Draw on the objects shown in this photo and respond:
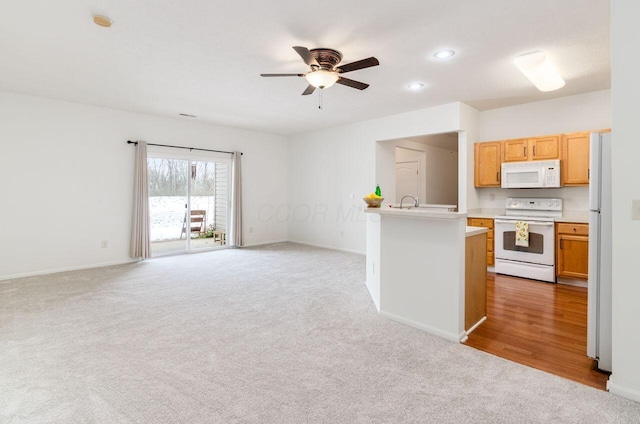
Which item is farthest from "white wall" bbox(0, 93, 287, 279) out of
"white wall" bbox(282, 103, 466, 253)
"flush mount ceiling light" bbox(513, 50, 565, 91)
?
"flush mount ceiling light" bbox(513, 50, 565, 91)

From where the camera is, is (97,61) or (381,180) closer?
(97,61)

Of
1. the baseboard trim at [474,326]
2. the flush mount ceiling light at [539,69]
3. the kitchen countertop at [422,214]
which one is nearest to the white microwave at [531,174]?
the flush mount ceiling light at [539,69]

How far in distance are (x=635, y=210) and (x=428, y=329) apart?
1.71 metres

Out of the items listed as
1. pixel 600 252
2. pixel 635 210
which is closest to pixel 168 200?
pixel 600 252

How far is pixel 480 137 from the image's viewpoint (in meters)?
5.65

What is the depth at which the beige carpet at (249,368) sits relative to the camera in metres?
1.83

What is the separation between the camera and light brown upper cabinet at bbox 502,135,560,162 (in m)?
4.71

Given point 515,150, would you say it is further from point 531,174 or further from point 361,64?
point 361,64

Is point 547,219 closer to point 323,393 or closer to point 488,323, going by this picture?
point 488,323

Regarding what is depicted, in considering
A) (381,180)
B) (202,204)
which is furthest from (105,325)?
(381,180)

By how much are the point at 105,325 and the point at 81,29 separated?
8.91 feet

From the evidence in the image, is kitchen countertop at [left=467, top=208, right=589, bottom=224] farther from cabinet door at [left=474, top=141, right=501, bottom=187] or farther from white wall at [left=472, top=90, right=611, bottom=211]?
cabinet door at [left=474, top=141, right=501, bottom=187]

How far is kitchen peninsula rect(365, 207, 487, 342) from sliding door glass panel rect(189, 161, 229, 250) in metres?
4.90

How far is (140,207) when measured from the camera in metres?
5.88
